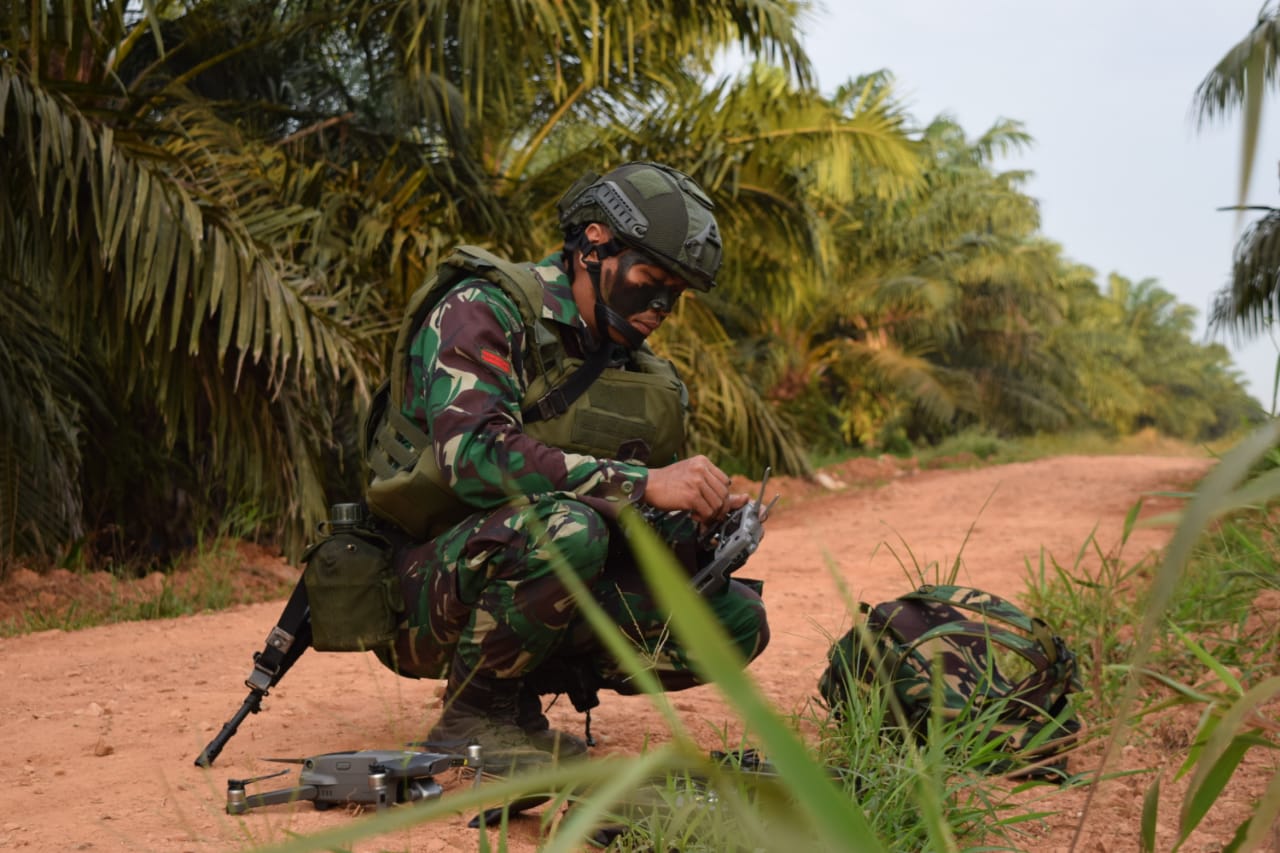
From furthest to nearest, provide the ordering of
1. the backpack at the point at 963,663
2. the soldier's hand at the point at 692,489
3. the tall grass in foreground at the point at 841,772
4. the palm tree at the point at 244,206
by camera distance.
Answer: the palm tree at the point at 244,206 < the backpack at the point at 963,663 < the soldier's hand at the point at 692,489 < the tall grass in foreground at the point at 841,772

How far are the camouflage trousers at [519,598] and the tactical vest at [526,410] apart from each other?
0.10 metres

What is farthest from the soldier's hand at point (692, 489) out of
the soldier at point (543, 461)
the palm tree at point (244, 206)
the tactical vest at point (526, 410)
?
the palm tree at point (244, 206)

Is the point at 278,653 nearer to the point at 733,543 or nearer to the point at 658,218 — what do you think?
the point at 733,543

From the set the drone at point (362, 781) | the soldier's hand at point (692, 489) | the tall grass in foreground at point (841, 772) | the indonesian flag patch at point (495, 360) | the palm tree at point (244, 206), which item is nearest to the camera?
the tall grass in foreground at point (841, 772)

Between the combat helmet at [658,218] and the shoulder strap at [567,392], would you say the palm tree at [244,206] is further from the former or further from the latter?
the shoulder strap at [567,392]

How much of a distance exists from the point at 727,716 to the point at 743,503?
1.04m

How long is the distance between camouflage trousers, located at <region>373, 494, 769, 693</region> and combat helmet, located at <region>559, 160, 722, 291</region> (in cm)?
60

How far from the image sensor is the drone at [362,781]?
2.27 m

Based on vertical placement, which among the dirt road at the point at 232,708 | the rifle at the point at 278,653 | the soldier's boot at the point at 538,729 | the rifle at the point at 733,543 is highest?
the rifle at the point at 733,543

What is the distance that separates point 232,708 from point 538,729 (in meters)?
1.28

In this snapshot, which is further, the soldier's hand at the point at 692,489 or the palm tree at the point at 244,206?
the palm tree at the point at 244,206

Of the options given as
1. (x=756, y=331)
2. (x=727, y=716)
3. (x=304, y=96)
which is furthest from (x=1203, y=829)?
(x=756, y=331)

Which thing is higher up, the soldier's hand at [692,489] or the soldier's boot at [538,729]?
the soldier's hand at [692,489]

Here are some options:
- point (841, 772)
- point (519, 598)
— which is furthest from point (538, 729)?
point (841, 772)
